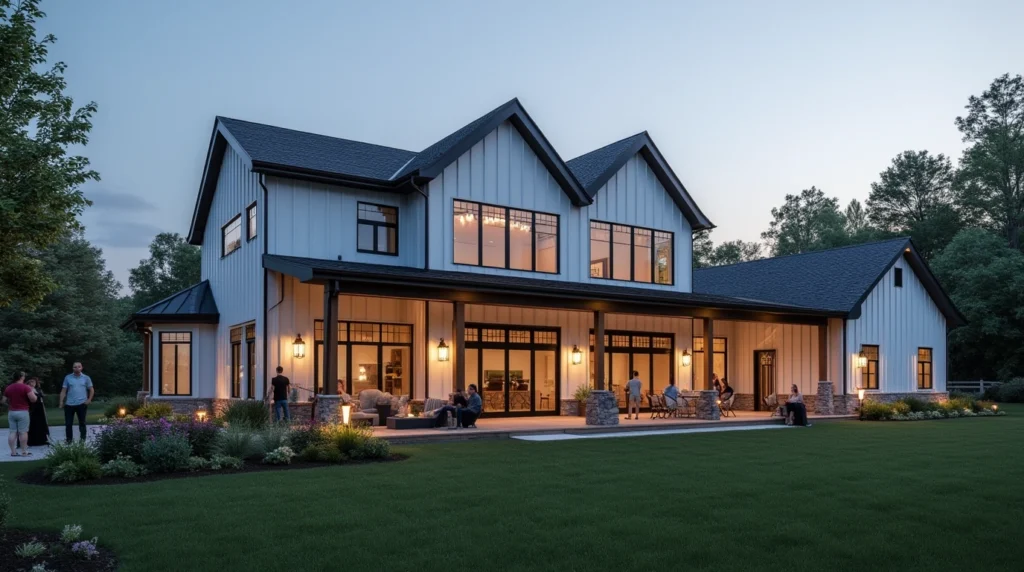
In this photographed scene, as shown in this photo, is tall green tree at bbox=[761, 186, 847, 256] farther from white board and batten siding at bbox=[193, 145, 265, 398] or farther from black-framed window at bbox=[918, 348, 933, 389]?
white board and batten siding at bbox=[193, 145, 265, 398]

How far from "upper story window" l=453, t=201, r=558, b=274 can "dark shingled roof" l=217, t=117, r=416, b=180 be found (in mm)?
2704

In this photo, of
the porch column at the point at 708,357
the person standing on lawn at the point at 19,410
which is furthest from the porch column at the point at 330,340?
the porch column at the point at 708,357

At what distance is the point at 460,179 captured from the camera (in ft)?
71.9

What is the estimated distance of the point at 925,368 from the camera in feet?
99.2

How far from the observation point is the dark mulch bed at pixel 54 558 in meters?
6.43

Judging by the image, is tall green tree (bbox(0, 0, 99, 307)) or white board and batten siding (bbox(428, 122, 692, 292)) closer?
tall green tree (bbox(0, 0, 99, 307))

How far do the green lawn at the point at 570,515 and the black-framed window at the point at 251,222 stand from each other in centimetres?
1004

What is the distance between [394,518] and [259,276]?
1281cm

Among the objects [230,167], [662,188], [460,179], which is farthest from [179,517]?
[662,188]

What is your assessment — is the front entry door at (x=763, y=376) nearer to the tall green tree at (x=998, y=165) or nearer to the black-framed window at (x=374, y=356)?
the black-framed window at (x=374, y=356)

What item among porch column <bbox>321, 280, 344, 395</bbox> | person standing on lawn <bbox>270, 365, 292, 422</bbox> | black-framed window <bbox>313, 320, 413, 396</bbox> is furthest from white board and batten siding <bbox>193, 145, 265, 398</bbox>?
porch column <bbox>321, 280, 344, 395</bbox>

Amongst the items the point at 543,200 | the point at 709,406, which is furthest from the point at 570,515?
the point at 543,200

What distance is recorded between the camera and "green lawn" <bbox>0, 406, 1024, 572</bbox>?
6832 millimetres

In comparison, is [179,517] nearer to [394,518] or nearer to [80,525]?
[80,525]
